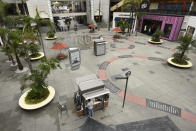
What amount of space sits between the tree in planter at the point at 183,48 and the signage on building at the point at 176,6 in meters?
14.0

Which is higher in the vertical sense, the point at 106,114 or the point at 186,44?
the point at 186,44

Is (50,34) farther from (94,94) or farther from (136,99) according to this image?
(136,99)

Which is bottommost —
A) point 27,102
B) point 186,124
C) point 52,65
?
point 186,124

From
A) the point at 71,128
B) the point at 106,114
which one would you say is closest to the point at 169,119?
the point at 106,114

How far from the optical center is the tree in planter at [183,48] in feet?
43.7

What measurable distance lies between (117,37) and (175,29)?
11519mm

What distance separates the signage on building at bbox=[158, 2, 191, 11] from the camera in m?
22.9

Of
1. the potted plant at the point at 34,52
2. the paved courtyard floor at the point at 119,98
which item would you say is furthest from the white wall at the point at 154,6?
the potted plant at the point at 34,52

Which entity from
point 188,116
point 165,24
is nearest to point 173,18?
point 165,24

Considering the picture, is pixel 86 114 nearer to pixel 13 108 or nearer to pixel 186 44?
pixel 13 108

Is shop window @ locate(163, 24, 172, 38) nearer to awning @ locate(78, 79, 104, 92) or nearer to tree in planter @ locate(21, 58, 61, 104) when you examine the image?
awning @ locate(78, 79, 104, 92)

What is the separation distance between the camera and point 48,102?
8.80m

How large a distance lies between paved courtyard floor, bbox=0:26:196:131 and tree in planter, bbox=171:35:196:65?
4.16 feet

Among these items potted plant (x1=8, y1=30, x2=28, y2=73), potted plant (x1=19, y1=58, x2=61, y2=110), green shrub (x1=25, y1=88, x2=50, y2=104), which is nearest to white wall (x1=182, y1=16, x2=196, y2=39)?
potted plant (x1=19, y1=58, x2=61, y2=110)
